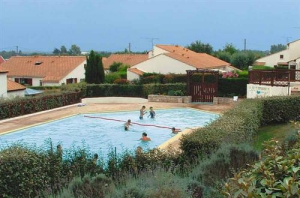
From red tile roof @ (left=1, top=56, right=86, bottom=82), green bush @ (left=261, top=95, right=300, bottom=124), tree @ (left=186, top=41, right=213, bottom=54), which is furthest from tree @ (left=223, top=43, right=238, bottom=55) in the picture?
green bush @ (left=261, top=95, right=300, bottom=124)

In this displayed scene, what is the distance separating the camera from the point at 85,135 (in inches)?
891

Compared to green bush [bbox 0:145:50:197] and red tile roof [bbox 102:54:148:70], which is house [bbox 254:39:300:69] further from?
green bush [bbox 0:145:50:197]

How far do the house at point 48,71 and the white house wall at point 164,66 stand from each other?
13632 millimetres

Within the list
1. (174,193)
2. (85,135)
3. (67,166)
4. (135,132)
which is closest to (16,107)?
(85,135)

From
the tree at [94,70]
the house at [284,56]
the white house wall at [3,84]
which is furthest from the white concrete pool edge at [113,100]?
the house at [284,56]

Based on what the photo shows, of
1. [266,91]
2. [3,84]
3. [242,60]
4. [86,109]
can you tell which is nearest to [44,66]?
[3,84]

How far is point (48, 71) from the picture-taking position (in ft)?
185

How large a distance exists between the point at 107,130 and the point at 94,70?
50.3 ft

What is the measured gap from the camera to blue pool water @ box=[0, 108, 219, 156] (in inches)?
801

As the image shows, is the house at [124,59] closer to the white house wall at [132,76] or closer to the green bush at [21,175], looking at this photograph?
the white house wall at [132,76]

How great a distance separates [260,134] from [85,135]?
31.5ft

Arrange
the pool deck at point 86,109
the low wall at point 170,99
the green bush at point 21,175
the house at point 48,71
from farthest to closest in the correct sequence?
the house at point 48,71 < the low wall at point 170,99 < the pool deck at point 86,109 < the green bush at point 21,175

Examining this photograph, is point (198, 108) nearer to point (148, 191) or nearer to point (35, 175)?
point (35, 175)

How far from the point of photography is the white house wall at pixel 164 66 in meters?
44.2
